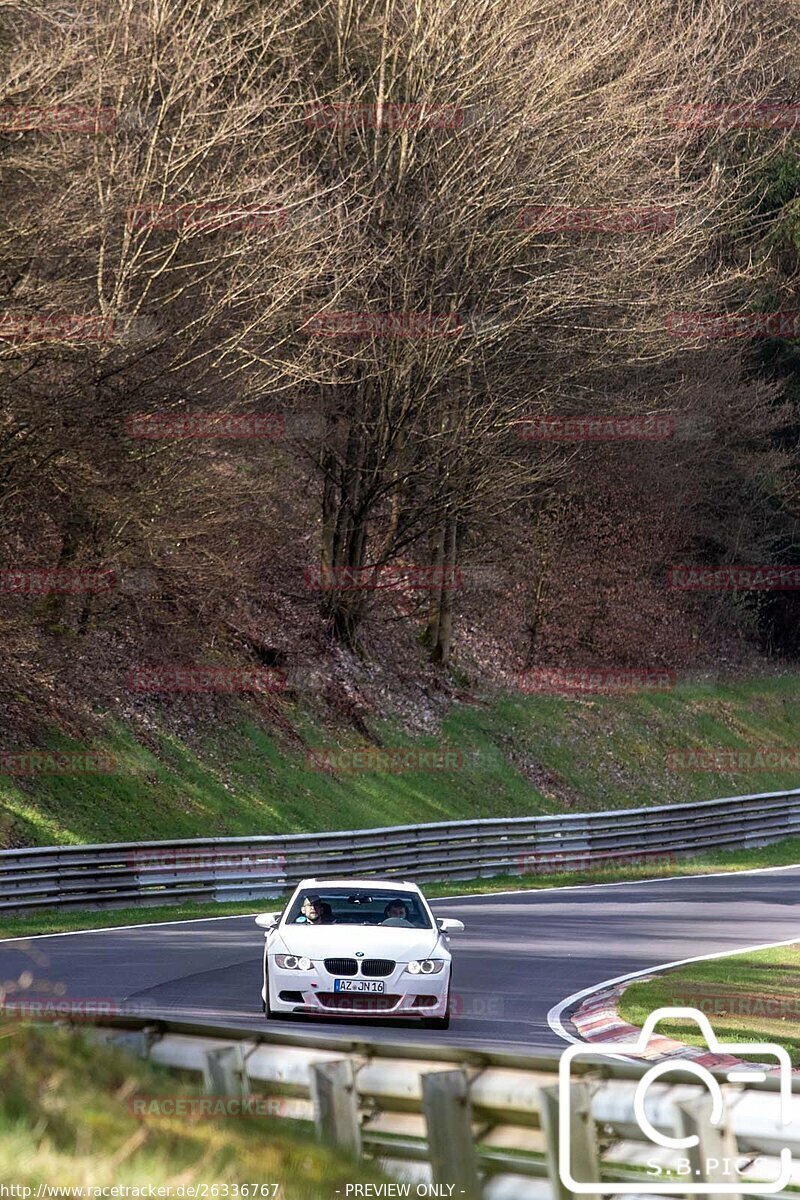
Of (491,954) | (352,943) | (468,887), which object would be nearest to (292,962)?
(352,943)

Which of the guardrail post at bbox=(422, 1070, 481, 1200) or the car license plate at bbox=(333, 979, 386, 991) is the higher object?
the guardrail post at bbox=(422, 1070, 481, 1200)

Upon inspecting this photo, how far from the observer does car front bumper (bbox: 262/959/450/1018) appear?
44.3 feet

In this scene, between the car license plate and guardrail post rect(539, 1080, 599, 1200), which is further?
the car license plate

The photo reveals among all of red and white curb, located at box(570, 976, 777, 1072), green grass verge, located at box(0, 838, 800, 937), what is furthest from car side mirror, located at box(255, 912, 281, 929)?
green grass verge, located at box(0, 838, 800, 937)

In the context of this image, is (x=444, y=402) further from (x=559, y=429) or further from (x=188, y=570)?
(x=188, y=570)

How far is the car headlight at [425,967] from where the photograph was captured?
1364 cm

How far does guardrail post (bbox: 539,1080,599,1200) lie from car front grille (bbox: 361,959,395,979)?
29.8ft

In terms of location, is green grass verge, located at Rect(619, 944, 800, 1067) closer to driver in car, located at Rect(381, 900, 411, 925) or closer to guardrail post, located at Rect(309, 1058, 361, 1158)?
driver in car, located at Rect(381, 900, 411, 925)

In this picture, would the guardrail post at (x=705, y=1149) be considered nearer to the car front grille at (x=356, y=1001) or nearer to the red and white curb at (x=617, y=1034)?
the red and white curb at (x=617, y=1034)

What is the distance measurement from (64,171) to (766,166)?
109 ft

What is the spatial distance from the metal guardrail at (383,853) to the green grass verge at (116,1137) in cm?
1769

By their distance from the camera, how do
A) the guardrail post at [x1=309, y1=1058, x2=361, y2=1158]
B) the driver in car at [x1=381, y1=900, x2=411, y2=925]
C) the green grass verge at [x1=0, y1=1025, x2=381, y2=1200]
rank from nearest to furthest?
the green grass verge at [x1=0, y1=1025, x2=381, y2=1200] < the guardrail post at [x1=309, y1=1058, x2=361, y2=1158] < the driver in car at [x1=381, y1=900, x2=411, y2=925]

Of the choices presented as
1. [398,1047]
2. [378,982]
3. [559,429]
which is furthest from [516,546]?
[398,1047]

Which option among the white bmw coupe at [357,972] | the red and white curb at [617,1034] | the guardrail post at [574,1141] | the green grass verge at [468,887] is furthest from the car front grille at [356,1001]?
the guardrail post at [574,1141]
